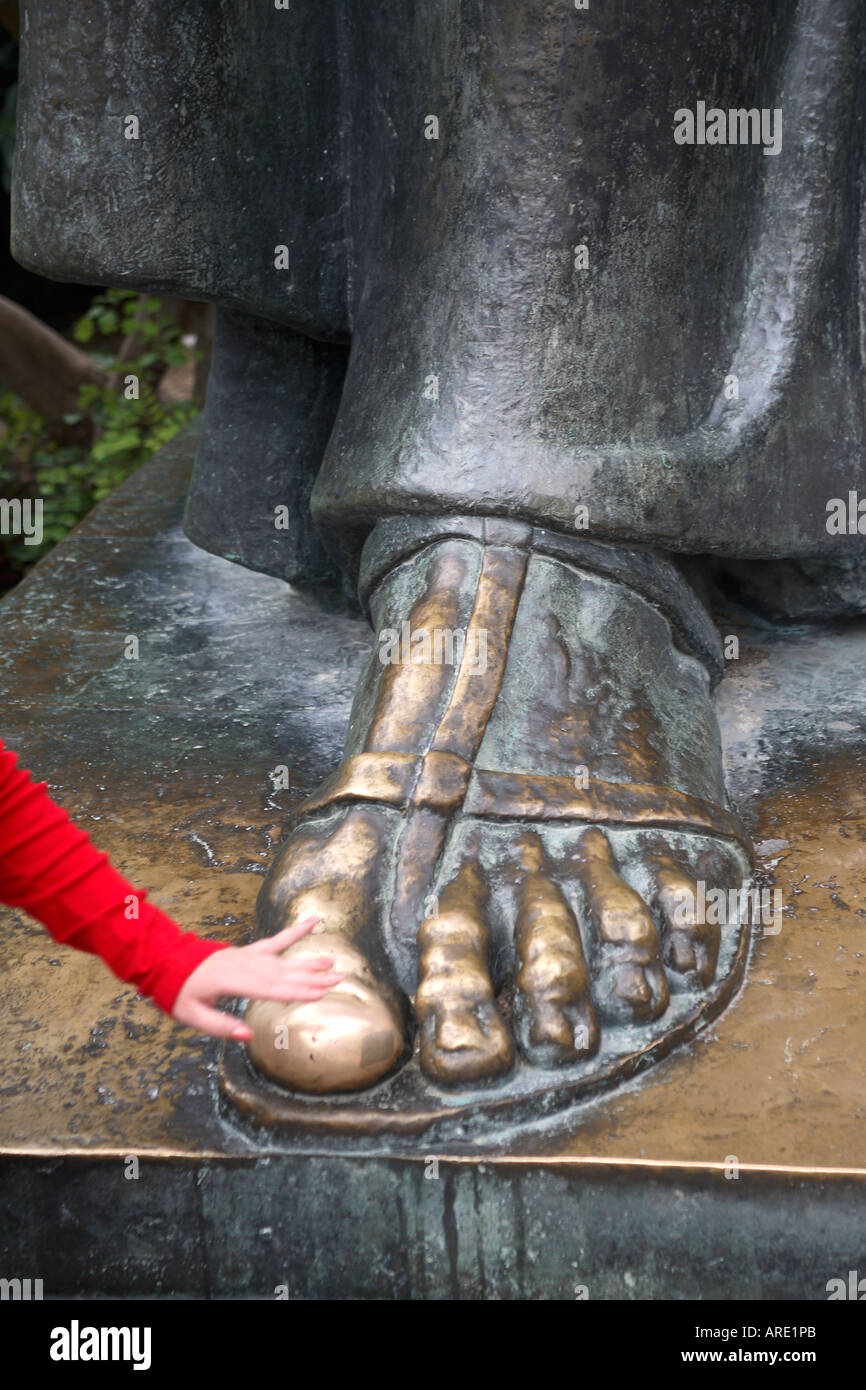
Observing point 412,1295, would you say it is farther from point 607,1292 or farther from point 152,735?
point 152,735

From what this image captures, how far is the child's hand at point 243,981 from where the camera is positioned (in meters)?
0.99

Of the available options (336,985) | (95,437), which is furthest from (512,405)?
(95,437)

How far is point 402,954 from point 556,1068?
148 millimetres

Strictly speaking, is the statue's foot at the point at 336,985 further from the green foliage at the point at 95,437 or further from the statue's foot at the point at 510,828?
the green foliage at the point at 95,437

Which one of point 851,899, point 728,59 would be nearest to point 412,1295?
point 851,899

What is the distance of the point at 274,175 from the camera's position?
5.47 ft

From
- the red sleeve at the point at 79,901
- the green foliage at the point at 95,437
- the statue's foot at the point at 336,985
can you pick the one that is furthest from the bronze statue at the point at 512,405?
the green foliage at the point at 95,437

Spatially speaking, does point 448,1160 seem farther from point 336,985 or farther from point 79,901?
point 79,901

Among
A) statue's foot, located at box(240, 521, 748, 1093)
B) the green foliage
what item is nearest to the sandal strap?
statue's foot, located at box(240, 521, 748, 1093)

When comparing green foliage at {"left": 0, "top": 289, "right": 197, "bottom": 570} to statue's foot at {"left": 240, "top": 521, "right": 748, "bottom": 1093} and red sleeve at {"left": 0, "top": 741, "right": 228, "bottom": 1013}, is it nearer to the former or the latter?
statue's foot at {"left": 240, "top": 521, "right": 748, "bottom": 1093}

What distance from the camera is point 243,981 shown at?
99 cm

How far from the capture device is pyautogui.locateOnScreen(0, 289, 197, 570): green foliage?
395 cm

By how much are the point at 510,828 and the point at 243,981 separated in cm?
34

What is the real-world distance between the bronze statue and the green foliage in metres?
2.15
